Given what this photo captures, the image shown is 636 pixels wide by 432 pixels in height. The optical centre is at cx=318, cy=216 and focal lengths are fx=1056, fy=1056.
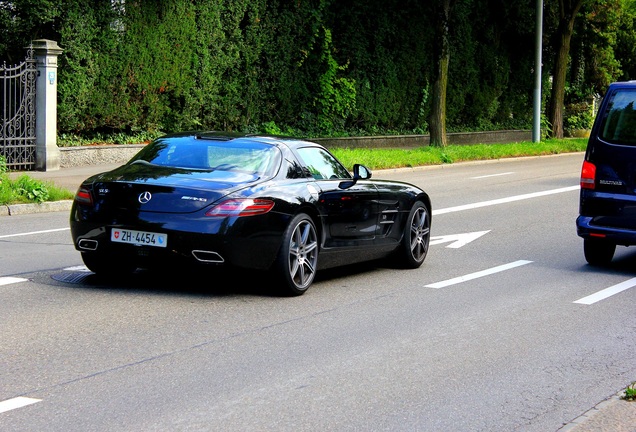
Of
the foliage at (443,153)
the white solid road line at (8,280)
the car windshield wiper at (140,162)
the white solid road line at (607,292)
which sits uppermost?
the car windshield wiper at (140,162)

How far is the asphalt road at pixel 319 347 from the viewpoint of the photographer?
5605mm

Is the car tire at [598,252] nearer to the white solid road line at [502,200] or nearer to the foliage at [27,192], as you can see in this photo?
the white solid road line at [502,200]

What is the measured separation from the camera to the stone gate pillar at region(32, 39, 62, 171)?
2250cm

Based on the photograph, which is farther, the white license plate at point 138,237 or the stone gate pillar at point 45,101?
the stone gate pillar at point 45,101

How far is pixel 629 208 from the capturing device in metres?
11.0

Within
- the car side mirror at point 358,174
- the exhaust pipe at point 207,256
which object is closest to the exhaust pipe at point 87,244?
the exhaust pipe at point 207,256

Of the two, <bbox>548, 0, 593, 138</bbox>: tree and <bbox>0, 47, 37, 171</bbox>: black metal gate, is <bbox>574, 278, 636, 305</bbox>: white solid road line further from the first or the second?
<bbox>548, 0, 593, 138</bbox>: tree

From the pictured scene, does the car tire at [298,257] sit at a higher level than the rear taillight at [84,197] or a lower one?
lower

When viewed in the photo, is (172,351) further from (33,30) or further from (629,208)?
(33,30)

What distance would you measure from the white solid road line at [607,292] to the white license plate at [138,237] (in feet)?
12.2

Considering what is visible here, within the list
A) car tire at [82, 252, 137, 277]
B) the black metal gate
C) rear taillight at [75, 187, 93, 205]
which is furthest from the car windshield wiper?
the black metal gate

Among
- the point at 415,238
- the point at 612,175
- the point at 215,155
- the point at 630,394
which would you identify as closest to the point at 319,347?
the point at 630,394

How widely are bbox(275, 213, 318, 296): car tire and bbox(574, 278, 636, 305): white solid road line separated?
242 centimetres

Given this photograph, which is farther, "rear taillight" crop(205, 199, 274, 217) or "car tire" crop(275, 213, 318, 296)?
"car tire" crop(275, 213, 318, 296)
